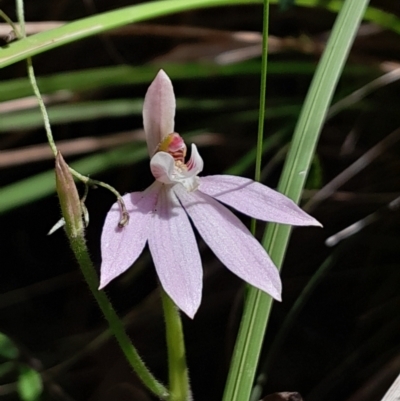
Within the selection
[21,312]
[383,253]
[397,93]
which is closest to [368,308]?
[383,253]

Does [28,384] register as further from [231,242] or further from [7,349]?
[231,242]

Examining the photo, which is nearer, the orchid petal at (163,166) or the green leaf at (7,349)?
the orchid petal at (163,166)

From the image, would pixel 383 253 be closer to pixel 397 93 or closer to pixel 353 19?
pixel 397 93

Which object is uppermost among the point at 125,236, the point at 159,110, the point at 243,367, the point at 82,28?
the point at 82,28

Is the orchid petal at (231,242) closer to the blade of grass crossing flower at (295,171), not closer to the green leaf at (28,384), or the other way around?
the blade of grass crossing flower at (295,171)

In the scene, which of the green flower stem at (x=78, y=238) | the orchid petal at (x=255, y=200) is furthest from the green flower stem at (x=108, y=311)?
the orchid petal at (x=255, y=200)

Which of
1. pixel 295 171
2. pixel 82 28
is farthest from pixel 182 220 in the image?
pixel 82 28
